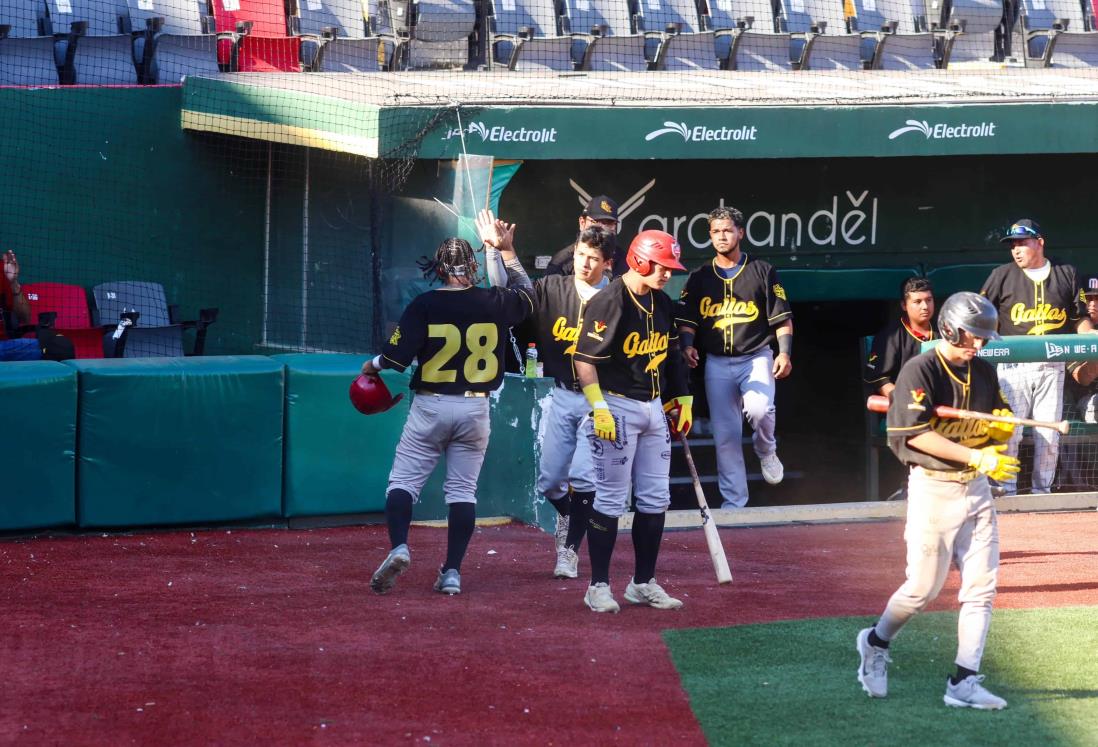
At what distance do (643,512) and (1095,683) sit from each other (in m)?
1.92

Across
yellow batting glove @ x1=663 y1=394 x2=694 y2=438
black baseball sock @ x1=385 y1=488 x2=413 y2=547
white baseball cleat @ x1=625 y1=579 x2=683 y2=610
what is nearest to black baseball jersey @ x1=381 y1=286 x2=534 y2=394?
black baseball sock @ x1=385 y1=488 x2=413 y2=547

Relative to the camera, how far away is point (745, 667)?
17.2 ft

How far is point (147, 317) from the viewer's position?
1077 cm

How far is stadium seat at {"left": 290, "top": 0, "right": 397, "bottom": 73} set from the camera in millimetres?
12648

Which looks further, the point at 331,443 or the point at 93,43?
the point at 93,43

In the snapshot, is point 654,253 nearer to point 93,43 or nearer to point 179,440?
point 179,440

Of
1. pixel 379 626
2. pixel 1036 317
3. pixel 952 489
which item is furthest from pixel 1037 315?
pixel 379 626

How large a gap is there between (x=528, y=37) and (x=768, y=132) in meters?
4.22

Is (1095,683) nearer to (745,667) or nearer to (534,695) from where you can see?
(745,667)

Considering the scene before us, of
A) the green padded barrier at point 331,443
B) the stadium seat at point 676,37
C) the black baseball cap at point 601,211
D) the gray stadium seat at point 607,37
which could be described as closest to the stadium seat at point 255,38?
the gray stadium seat at point 607,37

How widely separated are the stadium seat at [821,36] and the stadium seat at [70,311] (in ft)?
25.6

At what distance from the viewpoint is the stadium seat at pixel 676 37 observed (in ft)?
46.0

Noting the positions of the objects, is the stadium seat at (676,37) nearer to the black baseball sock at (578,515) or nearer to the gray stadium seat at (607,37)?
the gray stadium seat at (607,37)

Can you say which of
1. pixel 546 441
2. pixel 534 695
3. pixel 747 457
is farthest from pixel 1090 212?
pixel 534 695
